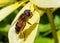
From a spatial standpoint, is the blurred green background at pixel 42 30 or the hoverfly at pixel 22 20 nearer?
the hoverfly at pixel 22 20

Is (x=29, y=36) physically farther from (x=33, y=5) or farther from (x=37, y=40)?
(x=37, y=40)

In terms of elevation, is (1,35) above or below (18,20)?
below

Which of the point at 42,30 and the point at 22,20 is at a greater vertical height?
the point at 22,20

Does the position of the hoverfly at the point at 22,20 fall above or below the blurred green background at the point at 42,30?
above

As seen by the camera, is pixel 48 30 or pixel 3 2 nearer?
pixel 3 2

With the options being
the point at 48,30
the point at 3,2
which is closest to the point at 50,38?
the point at 48,30

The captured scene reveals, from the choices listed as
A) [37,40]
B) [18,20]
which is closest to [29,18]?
[18,20]

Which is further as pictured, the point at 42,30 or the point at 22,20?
the point at 42,30
